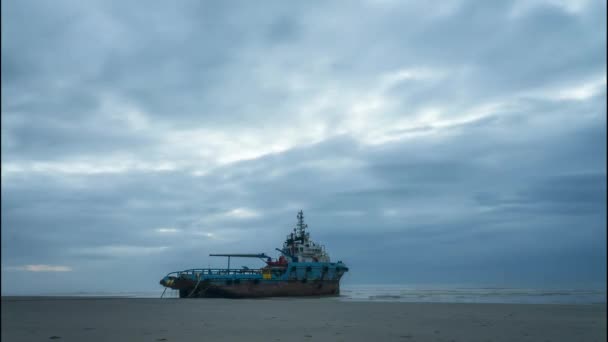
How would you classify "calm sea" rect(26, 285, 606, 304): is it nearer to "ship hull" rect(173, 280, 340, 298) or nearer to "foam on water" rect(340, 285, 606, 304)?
"foam on water" rect(340, 285, 606, 304)

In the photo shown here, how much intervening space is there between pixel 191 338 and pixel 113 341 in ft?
5.66

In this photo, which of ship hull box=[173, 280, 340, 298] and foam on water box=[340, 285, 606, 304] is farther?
ship hull box=[173, 280, 340, 298]

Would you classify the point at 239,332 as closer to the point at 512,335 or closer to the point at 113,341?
the point at 113,341

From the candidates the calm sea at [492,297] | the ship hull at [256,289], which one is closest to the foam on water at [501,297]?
the calm sea at [492,297]

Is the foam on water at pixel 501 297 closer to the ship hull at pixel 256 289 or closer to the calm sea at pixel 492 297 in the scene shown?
the calm sea at pixel 492 297

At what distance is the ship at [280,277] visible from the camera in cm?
4462

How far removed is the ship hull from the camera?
44562mm

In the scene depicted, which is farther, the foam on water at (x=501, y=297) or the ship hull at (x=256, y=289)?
the ship hull at (x=256, y=289)

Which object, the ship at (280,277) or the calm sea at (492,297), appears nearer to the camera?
the calm sea at (492,297)

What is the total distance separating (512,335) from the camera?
1196 cm

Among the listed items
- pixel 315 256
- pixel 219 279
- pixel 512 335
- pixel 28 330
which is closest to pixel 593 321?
pixel 512 335

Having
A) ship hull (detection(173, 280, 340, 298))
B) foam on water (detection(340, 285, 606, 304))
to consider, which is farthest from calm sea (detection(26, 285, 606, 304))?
ship hull (detection(173, 280, 340, 298))

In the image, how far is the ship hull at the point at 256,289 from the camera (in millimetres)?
44562

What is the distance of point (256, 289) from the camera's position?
46938 millimetres
